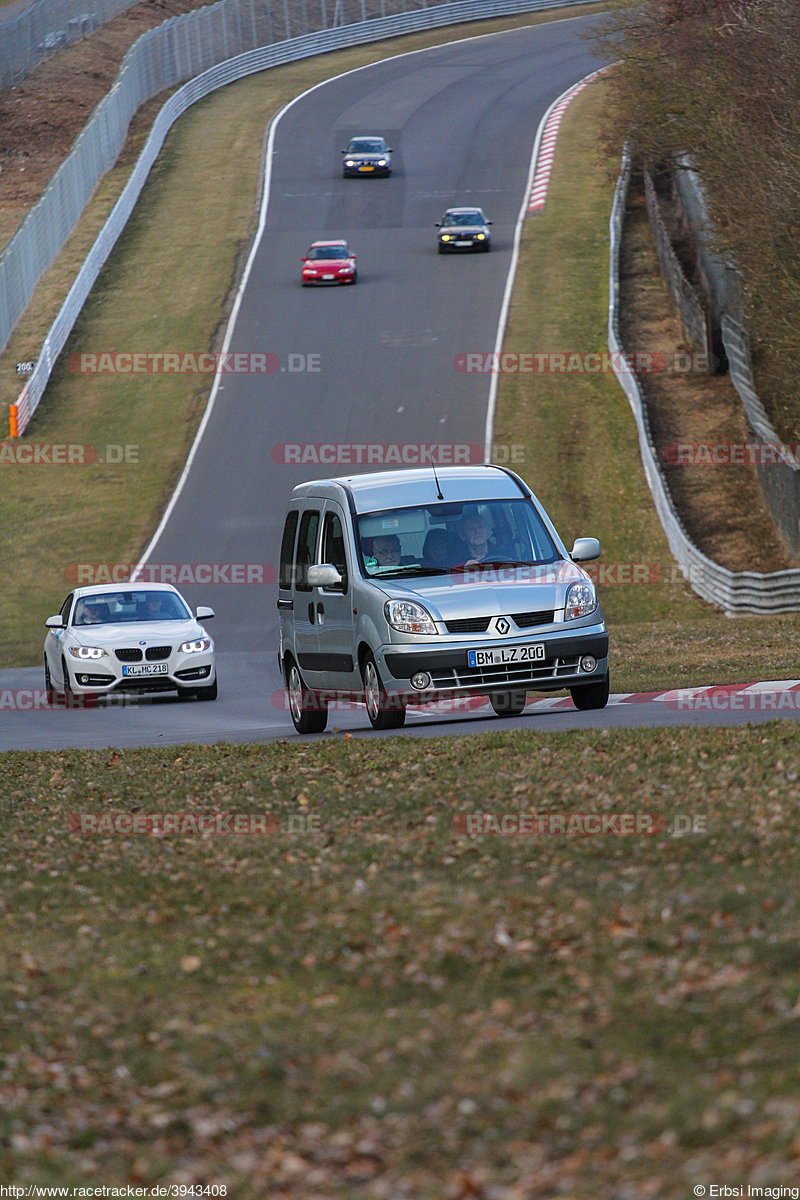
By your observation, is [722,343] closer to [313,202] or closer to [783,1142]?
[313,202]

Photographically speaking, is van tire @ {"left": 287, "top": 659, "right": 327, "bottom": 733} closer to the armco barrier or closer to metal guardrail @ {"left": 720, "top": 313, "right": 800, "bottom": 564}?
metal guardrail @ {"left": 720, "top": 313, "right": 800, "bottom": 564}

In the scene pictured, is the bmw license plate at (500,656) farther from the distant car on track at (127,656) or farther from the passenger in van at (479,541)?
the distant car on track at (127,656)

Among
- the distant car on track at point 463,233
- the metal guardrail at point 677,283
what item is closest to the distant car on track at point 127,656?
the metal guardrail at point 677,283

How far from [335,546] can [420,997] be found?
30.7 ft

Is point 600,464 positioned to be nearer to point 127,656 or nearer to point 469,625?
point 127,656

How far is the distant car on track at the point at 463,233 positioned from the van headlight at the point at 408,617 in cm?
4374

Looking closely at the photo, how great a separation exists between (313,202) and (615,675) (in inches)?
1866

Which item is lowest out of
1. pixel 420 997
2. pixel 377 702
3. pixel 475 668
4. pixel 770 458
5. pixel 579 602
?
pixel 770 458

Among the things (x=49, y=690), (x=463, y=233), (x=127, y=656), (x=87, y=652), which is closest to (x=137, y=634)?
(x=127, y=656)

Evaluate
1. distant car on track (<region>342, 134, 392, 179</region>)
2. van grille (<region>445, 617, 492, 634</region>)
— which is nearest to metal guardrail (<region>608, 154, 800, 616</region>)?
van grille (<region>445, 617, 492, 634</region>)

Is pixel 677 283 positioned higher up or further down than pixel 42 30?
further down

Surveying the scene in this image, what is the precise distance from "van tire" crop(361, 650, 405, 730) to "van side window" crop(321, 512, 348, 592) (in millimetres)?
897

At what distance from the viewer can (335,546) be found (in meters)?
15.0

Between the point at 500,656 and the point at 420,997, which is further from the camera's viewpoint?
the point at 500,656
